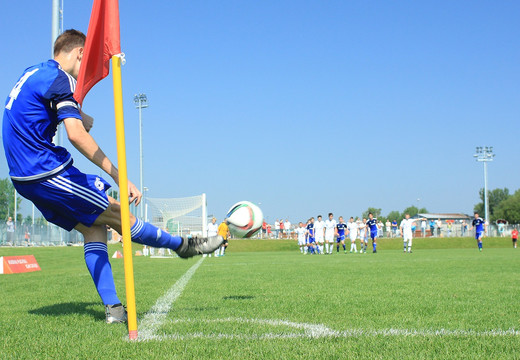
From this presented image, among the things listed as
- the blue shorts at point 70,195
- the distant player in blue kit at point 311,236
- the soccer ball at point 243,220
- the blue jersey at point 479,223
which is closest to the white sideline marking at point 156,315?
the blue shorts at point 70,195

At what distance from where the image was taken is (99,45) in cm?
359

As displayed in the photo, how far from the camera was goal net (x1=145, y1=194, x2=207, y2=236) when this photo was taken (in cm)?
2567

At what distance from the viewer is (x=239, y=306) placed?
5.00 metres

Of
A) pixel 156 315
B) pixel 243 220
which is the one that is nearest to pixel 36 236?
pixel 243 220

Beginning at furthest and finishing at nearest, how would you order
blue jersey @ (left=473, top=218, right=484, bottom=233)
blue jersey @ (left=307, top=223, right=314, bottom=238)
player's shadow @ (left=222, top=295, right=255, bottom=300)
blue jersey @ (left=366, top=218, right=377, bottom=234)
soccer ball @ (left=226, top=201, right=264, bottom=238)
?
blue jersey @ (left=473, top=218, right=484, bottom=233)
blue jersey @ (left=307, top=223, right=314, bottom=238)
blue jersey @ (left=366, top=218, right=377, bottom=234)
soccer ball @ (left=226, top=201, right=264, bottom=238)
player's shadow @ (left=222, top=295, right=255, bottom=300)

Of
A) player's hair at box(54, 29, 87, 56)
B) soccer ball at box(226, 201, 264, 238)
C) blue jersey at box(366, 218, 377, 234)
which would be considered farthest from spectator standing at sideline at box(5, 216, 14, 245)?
player's hair at box(54, 29, 87, 56)

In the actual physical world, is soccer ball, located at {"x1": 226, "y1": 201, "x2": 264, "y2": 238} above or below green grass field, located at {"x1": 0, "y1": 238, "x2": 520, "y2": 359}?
above

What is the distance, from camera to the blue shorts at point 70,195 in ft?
12.1

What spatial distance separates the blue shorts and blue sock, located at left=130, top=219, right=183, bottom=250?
0.34 metres

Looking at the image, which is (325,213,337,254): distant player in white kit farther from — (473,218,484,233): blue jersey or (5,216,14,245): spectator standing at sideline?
(5,216,14,245): spectator standing at sideline

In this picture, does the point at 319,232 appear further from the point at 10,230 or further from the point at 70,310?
the point at 70,310

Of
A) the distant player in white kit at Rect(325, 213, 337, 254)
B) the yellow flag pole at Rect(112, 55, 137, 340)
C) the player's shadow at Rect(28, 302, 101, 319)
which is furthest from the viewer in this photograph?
the distant player in white kit at Rect(325, 213, 337, 254)

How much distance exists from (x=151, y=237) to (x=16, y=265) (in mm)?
9701

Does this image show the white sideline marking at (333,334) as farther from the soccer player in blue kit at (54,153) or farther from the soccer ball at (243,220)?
the soccer ball at (243,220)
